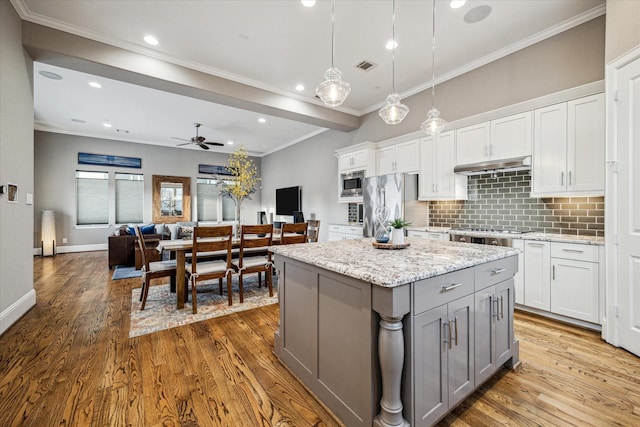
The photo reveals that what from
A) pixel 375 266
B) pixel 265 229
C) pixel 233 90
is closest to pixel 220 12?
pixel 233 90

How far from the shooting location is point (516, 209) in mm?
3512

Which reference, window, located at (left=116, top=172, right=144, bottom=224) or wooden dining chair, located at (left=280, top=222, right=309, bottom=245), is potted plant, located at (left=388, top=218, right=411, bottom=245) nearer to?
wooden dining chair, located at (left=280, top=222, right=309, bottom=245)

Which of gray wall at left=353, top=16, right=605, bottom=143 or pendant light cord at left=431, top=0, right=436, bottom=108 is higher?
pendant light cord at left=431, top=0, right=436, bottom=108

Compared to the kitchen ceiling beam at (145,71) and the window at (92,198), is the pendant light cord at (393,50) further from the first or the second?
the window at (92,198)

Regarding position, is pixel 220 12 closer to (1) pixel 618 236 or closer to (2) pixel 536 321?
(1) pixel 618 236

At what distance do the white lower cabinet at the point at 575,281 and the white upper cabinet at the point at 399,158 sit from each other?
7.09 ft

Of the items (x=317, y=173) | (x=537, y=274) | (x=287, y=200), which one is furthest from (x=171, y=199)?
(x=537, y=274)

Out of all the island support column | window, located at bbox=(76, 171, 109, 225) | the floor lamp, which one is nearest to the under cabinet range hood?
the island support column

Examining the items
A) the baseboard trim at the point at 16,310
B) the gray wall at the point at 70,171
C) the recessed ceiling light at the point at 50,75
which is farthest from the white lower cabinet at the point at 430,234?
the gray wall at the point at 70,171

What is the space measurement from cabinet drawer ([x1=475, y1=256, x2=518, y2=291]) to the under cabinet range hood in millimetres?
1681

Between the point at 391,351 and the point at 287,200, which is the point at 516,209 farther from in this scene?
the point at 287,200

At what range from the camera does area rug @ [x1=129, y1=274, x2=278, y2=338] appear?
2.85m

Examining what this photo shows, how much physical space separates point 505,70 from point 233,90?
3791mm

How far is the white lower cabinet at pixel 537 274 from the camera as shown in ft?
9.36
